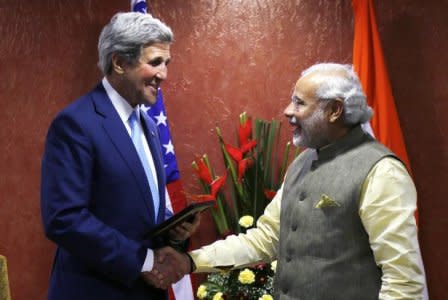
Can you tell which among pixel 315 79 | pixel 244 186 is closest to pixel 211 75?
pixel 244 186

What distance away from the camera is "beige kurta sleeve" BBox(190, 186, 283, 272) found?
2.46 meters

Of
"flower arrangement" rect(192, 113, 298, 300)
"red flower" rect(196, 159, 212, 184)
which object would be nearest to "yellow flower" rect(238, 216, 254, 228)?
"flower arrangement" rect(192, 113, 298, 300)

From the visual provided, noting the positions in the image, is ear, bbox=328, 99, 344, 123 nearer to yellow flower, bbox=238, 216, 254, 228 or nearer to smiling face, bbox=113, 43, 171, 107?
smiling face, bbox=113, 43, 171, 107

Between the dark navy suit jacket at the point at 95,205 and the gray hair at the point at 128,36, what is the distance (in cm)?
17

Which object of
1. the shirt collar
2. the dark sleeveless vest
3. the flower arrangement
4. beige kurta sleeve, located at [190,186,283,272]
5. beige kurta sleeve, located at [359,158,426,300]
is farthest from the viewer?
the flower arrangement

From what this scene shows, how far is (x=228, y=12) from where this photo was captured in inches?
146

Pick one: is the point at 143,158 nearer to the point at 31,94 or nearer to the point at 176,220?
the point at 176,220

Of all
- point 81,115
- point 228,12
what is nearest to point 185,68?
point 228,12

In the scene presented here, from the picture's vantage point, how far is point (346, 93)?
6.98ft

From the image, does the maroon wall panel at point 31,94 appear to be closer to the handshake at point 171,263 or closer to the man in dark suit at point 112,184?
the man in dark suit at point 112,184

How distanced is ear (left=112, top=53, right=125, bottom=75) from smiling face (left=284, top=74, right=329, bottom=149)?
0.60 meters

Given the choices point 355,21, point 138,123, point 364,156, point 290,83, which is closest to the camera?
point 364,156

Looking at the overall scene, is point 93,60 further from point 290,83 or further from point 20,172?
point 290,83

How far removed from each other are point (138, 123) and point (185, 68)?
1.46 m
